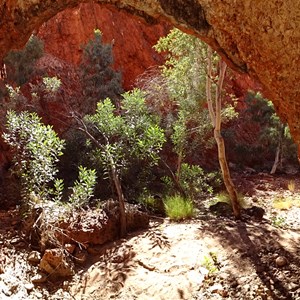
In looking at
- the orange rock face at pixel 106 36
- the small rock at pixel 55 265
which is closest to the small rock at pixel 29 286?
the small rock at pixel 55 265

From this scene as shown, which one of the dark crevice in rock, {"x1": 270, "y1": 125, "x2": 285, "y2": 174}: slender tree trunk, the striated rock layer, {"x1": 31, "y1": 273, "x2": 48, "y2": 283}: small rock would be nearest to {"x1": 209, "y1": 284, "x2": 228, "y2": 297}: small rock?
the striated rock layer

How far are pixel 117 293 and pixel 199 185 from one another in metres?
5.76

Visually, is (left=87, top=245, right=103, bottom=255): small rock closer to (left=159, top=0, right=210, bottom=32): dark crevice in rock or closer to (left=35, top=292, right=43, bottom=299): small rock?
(left=35, top=292, right=43, bottom=299): small rock

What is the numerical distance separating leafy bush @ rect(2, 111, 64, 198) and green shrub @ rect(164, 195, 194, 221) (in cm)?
284

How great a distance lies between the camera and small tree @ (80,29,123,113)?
577 inches

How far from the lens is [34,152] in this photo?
7605 millimetres

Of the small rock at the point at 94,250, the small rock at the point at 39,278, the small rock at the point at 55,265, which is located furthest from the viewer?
the small rock at the point at 94,250

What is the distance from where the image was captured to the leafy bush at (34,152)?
25.2 ft

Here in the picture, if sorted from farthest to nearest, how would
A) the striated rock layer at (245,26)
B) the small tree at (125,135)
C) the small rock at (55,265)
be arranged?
the small tree at (125,135)
the small rock at (55,265)
the striated rock layer at (245,26)

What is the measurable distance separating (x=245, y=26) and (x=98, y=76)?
11391 mm

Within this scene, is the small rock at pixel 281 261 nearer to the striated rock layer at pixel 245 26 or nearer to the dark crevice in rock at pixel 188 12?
the striated rock layer at pixel 245 26

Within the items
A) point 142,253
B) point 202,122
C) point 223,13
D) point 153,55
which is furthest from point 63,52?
point 223,13

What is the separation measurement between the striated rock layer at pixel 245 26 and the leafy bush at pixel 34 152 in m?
2.47

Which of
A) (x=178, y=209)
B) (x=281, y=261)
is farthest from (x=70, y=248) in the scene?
(x=281, y=261)
